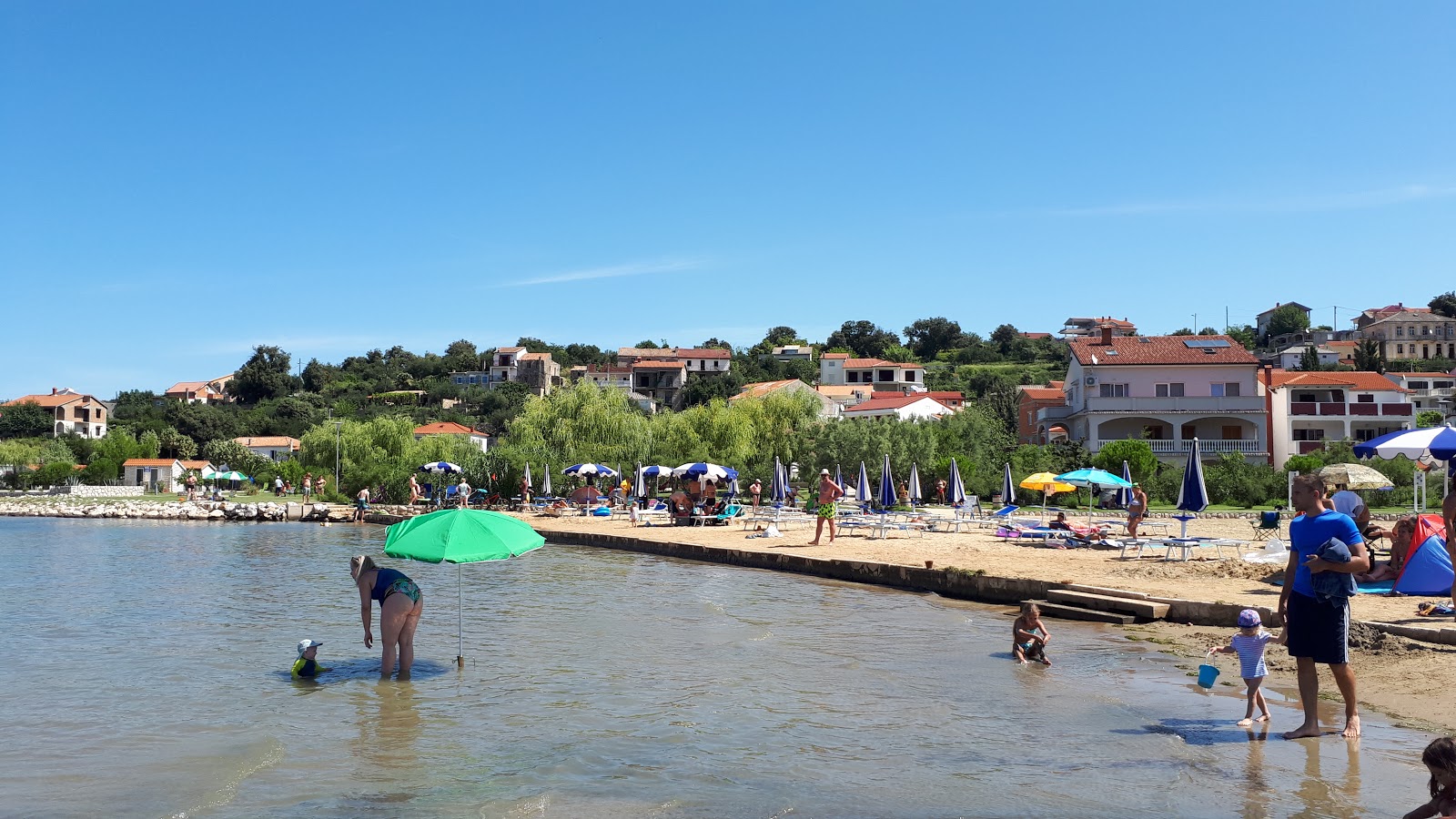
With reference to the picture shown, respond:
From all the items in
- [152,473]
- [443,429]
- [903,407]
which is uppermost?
[903,407]

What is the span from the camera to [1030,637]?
12.0 meters

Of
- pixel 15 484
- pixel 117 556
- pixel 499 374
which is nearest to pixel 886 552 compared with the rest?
pixel 117 556

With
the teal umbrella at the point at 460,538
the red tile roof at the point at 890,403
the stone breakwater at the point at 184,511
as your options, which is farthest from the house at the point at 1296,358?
the teal umbrella at the point at 460,538

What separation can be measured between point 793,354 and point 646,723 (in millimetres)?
130562

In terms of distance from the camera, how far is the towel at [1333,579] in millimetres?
7102

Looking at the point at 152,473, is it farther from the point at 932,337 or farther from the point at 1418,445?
the point at 932,337

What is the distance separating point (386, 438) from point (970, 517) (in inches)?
1190

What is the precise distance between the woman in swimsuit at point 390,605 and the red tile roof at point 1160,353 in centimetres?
4523

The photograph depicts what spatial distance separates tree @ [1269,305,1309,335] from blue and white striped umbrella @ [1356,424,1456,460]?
145180 mm

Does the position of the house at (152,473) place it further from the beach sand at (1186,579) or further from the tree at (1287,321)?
the tree at (1287,321)

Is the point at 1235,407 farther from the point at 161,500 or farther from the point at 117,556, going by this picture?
the point at 161,500

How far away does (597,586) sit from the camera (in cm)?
1980

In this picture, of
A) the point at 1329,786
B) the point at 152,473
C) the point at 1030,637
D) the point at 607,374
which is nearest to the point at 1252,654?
the point at 1329,786

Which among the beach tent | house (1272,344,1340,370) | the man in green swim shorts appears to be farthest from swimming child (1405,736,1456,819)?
house (1272,344,1340,370)
